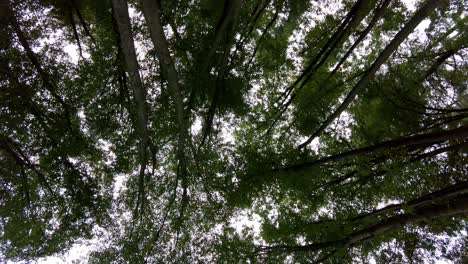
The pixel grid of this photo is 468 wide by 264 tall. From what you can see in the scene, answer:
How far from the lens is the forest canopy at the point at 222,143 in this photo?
578 cm

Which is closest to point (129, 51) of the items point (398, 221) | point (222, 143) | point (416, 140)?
point (222, 143)

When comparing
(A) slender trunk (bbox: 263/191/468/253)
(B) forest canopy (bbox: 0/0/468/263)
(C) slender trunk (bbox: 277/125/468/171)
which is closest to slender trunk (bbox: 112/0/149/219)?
(B) forest canopy (bbox: 0/0/468/263)

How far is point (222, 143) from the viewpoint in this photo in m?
6.94

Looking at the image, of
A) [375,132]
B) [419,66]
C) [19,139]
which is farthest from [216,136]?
[419,66]

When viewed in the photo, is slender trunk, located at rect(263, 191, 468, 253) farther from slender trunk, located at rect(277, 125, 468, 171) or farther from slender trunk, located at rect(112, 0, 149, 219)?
slender trunk, located at rect(112, 0, 149, 219)

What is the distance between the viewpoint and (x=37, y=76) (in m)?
5.83

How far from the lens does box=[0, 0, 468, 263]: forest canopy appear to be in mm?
5781

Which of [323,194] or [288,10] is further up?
[288,10]

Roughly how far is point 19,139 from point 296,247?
579 centimetres

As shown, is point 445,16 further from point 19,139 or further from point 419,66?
point 19,139

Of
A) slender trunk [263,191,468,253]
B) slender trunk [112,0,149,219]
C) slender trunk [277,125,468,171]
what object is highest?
slender trunk [112,0,149,219]

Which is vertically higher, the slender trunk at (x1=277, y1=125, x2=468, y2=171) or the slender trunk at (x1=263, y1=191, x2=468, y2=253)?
the slender trunk at (x1=277, y1=125, x2=468, y2=171)

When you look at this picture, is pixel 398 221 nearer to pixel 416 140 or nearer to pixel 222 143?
pixel 416 140

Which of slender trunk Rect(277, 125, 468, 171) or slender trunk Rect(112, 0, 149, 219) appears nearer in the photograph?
slender trunk Rect(112, 0, 149, 219)
